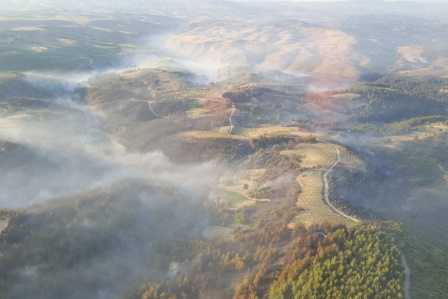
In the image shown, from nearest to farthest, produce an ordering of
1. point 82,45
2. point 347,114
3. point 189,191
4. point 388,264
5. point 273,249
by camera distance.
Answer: point 388,264
point 273,249
point 189,191
point 347,114
point 82,45

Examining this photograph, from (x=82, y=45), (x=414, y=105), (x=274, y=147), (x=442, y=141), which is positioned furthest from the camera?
(x=82, y=45)

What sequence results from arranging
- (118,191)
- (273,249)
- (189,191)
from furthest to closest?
(189,191) < (118,191) < (273,249)

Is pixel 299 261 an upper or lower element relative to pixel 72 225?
upper

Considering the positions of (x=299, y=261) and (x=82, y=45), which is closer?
(x=299, y=261)

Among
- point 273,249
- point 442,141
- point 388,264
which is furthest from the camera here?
point 442,141

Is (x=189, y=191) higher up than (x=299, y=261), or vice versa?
(x=299, y=261)

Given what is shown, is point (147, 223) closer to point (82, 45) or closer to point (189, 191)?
point (189, 191)

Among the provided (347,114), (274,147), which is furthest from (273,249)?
(347,114)

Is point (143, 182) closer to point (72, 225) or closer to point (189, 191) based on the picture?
point (189, 191)

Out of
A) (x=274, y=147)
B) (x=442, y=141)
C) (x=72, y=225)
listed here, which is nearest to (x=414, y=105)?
(x=442, y=141)
